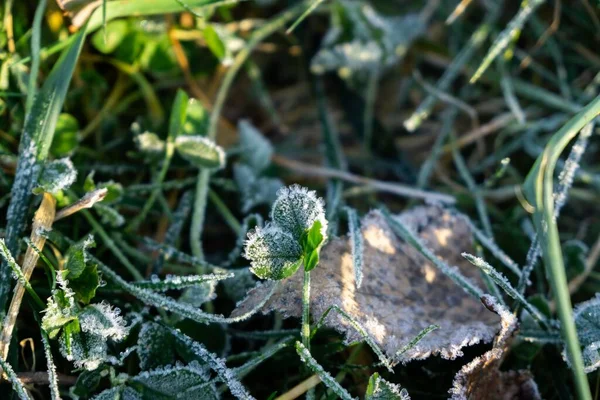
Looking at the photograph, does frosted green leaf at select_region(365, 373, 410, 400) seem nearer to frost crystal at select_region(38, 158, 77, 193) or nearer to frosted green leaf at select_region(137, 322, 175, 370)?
frosted green leaf at select_region(137, 322, 175, 370)

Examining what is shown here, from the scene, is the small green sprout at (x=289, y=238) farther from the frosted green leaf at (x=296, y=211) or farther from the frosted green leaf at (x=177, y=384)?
the frosted green leaf at (x=177, y=384)

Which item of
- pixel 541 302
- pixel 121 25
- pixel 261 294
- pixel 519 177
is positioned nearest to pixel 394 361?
pixel 261 294

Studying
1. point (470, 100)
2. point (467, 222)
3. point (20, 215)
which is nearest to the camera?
point (20, 215)

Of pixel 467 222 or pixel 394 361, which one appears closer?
pixel 394 361

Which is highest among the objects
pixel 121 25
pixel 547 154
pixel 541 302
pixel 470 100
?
pixel 121 25

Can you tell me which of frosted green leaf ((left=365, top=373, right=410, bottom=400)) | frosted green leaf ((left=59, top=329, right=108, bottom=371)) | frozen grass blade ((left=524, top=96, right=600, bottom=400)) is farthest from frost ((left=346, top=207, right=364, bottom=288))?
frosted green leaf ((left=59, top=329, right=108, bottom=371))

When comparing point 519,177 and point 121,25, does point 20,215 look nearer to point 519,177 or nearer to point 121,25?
point 121,25

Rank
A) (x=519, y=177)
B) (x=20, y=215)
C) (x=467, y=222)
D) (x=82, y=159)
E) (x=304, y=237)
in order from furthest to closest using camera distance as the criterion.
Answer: (x=519, y=177), (x=82, y=159), (x=467, y=222), (x=20, y=215), (x=304, y=237)
